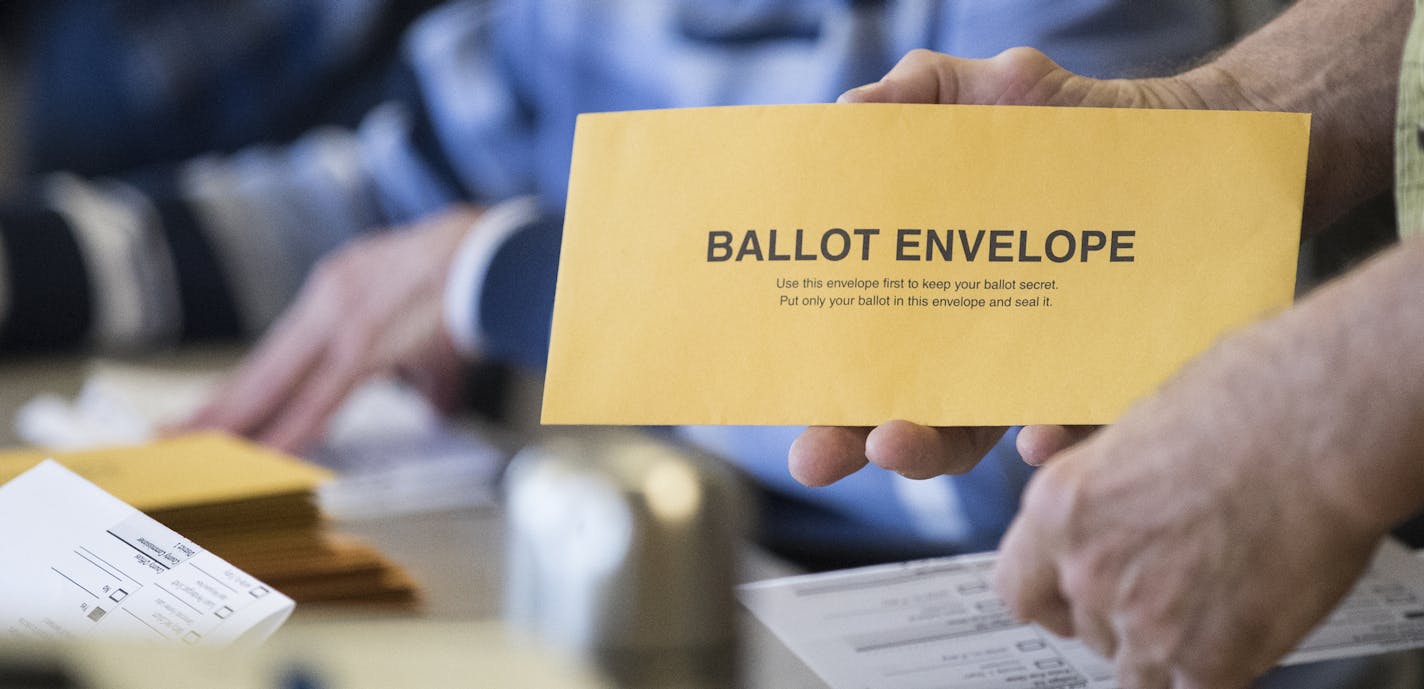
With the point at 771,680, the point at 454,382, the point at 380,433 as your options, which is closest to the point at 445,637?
the point at 771,680

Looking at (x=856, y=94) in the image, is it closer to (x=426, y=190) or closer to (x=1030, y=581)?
(x=1030, y=581)

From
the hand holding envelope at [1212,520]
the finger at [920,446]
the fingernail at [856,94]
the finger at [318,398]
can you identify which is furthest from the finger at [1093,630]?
the finger at [318,398]

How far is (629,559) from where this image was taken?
0.49 metres

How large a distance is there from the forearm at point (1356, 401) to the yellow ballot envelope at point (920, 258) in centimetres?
10

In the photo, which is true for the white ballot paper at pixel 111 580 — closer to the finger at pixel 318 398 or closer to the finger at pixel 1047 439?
the finger at pixel 1047 439

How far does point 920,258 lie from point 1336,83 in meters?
0.22

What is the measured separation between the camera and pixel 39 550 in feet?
1.59

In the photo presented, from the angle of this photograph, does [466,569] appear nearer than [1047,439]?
No

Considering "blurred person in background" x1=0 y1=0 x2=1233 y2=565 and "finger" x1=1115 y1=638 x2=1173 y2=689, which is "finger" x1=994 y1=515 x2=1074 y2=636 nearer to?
"finger" x1=1115 y1=638 x2=1173 y2=689

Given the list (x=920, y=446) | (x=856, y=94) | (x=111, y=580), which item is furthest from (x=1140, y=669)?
(x=111, y=580)

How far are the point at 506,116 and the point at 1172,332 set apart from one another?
1.07 meters

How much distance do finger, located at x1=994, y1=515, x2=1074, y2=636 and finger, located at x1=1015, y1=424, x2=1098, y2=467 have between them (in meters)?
0.08

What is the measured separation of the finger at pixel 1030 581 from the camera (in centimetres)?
36

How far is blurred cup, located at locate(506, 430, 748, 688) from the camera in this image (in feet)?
1.59
